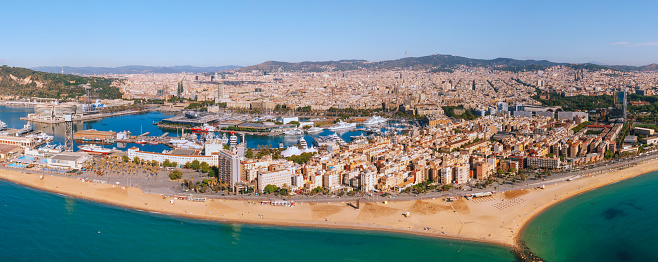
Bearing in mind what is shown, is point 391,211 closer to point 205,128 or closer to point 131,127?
point 205,128

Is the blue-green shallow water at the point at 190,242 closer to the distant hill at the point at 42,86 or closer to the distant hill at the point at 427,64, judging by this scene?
the distant hill at the point at 42,86

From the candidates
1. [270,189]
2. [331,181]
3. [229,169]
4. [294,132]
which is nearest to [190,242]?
[270,189]

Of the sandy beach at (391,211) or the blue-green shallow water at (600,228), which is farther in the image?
the sandy beach at (391,211)

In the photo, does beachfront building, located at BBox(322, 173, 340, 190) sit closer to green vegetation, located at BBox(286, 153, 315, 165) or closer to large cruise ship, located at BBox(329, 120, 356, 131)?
green vegetation, located at BBox(286, 153, 315, 165)

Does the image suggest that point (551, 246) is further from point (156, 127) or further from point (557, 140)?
point (156, 127)

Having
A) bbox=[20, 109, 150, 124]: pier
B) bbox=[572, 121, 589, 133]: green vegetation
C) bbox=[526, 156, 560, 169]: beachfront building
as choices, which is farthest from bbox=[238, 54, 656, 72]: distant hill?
bbox=[526, 156, 560, 169]: beachfront building

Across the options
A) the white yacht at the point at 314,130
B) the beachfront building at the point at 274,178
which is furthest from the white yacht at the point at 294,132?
the beachfront building at the point at 274,178
